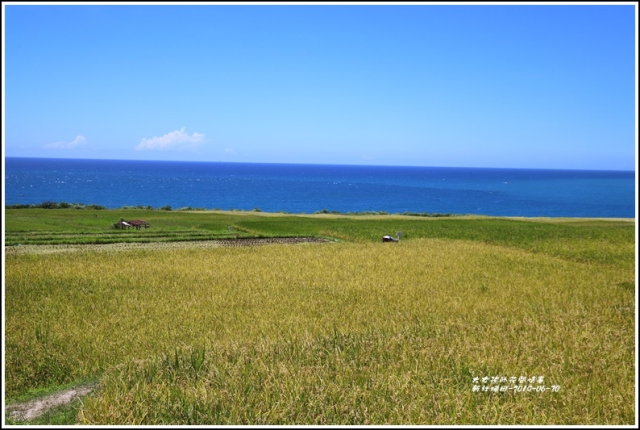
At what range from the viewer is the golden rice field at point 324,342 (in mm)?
6902

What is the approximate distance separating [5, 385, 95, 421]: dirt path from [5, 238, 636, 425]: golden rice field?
0.36 metres

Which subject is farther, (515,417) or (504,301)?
(504,301)

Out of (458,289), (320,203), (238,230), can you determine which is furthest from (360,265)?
(320,203)

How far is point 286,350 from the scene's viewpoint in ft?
31.1

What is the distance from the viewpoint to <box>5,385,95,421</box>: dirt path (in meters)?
7.24

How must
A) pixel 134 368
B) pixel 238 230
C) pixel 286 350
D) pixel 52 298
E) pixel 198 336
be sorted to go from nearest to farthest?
pixel 134 368 → pixel 286 350 → pixel 198 336 → pixel 52 298 → pixel 238 230

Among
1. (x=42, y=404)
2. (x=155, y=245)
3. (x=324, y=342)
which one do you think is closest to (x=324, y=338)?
(x=324, y=342)

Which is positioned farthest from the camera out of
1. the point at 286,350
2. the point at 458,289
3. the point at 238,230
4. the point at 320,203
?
the point at 320,203

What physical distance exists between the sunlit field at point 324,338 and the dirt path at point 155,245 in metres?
1.99

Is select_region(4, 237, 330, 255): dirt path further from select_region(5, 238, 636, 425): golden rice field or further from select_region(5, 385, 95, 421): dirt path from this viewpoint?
select_region(5, 385, 95, 421): dirt path

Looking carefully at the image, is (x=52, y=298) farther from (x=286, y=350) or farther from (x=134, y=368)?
(x=286, y=350)

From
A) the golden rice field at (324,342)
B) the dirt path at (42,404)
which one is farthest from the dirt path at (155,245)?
the dirt path at (42,404)

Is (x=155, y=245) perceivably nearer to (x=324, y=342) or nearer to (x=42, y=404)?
(x=324, y=342)

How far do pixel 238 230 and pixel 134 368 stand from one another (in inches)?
1267
